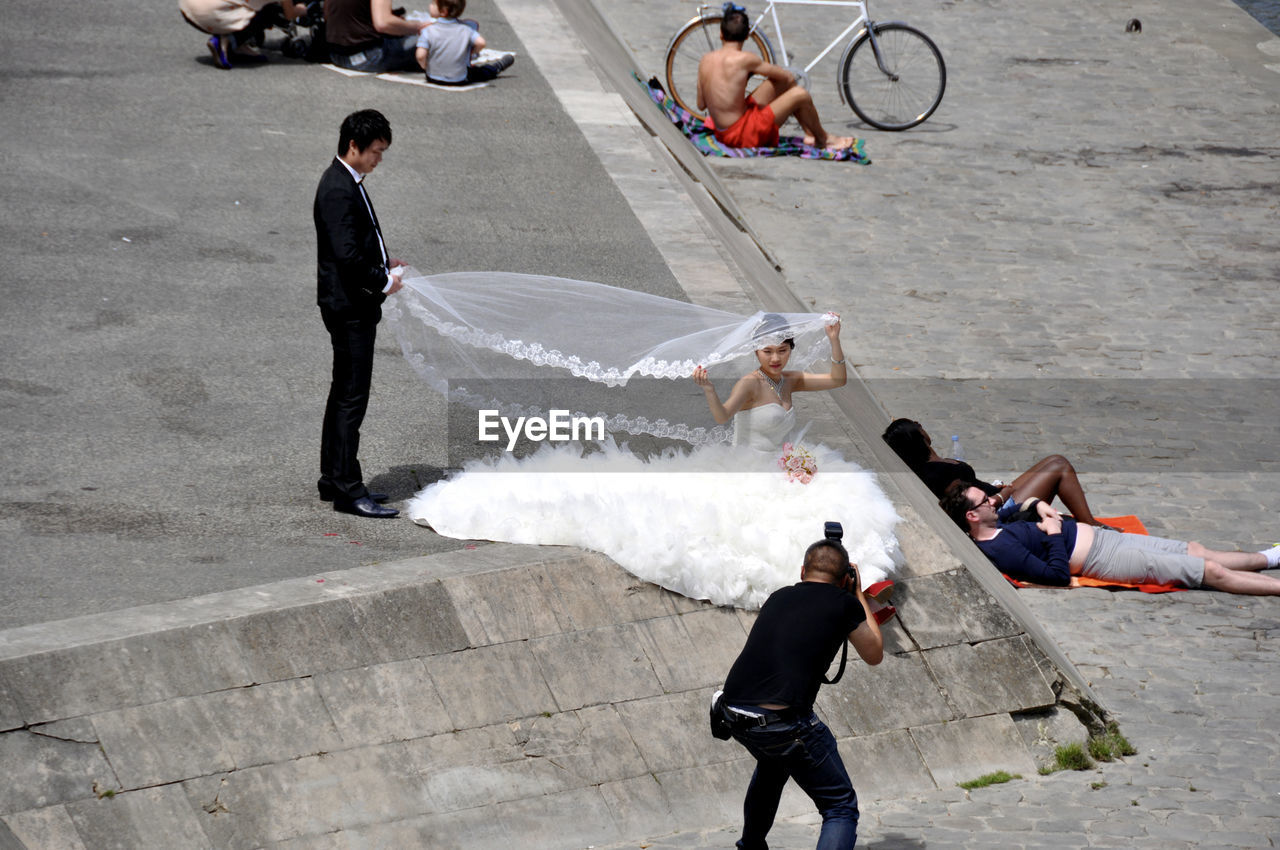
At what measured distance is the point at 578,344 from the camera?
771 cm

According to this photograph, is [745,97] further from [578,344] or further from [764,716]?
[764,716]

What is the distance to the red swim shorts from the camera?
15336 millimetres

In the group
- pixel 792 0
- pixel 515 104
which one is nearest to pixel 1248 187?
pixel 792 0

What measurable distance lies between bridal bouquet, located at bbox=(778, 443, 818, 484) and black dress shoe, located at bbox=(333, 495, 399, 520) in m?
2.23

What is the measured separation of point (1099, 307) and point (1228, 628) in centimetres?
514

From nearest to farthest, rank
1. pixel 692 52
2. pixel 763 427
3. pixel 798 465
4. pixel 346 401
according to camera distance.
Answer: pixel 346 401, pixel 798 465, pixel 763 427, pixel 692 52

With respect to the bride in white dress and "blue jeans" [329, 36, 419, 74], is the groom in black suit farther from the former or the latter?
"blue jeans" [329, 36, 419, 74]

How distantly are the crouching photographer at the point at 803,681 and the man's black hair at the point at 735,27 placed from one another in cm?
1008

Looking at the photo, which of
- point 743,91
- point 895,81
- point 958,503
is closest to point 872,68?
point 895,81

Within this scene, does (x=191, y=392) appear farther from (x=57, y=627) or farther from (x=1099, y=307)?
(x=1099, y=307)

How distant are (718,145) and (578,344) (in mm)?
8463

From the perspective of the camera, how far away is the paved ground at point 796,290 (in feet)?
23.3

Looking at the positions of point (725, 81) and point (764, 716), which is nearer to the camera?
point (764, 716)

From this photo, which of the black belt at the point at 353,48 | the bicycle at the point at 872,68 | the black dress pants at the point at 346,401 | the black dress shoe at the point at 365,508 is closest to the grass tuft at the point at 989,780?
the black dress shoe at the point at 365,508
